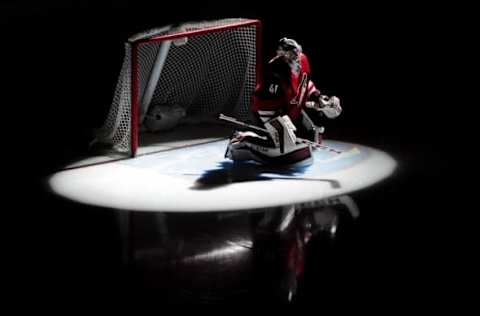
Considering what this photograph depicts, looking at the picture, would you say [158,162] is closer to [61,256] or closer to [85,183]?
[85,183]

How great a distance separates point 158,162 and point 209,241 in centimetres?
154

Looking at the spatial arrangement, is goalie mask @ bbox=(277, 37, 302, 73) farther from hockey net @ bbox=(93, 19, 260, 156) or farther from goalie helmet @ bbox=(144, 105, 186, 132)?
goalie helmet @ bbox=(144, 105, 186, 132)

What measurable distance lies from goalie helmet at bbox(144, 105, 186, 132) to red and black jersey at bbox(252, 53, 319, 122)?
100 cm

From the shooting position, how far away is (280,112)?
5.83 meters

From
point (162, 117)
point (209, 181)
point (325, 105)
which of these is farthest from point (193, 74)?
point (209, 181)

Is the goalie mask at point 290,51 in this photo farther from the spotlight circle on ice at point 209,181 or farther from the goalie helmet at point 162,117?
the goalie helmet at point 162,117

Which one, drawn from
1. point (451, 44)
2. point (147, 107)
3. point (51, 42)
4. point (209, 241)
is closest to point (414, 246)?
point (209, 241)

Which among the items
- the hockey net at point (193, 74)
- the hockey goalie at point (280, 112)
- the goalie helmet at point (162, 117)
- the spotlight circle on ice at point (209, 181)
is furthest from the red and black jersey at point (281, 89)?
→ the goalie helmet at point (162, 117)

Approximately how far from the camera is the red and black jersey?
5777 mm

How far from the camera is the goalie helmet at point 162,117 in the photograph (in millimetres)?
6730

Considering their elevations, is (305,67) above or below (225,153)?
above

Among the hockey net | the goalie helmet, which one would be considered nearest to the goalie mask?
the hockey net

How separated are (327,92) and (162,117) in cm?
154

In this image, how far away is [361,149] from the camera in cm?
629
